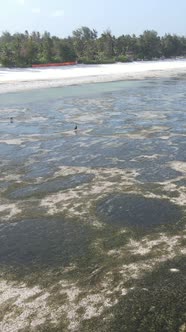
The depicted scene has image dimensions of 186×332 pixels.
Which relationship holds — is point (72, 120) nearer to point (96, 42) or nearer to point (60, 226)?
point (60, 226)

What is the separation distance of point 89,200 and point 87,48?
87.8m

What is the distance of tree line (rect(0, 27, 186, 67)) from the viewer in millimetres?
74188

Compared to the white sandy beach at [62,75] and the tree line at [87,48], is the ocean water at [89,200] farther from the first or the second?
the tree line at [87,48]

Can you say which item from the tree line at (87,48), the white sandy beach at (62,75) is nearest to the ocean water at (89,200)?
the white sandy beach at (62,75)

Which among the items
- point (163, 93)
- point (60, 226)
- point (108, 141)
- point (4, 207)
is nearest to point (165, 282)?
point (60, 226)

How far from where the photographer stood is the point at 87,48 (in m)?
97.3

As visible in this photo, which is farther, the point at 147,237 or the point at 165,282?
the point at 147,237

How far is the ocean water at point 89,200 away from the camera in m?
10.1

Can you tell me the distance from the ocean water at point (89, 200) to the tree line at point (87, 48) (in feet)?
155

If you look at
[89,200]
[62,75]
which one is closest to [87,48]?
[62,75]

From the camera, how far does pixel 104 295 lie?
909 centimetres

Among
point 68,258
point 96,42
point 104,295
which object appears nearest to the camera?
point 104,295

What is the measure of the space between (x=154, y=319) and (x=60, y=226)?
5193 millimetres

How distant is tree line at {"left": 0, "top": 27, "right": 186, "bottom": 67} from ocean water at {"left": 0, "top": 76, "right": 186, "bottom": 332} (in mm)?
47186
